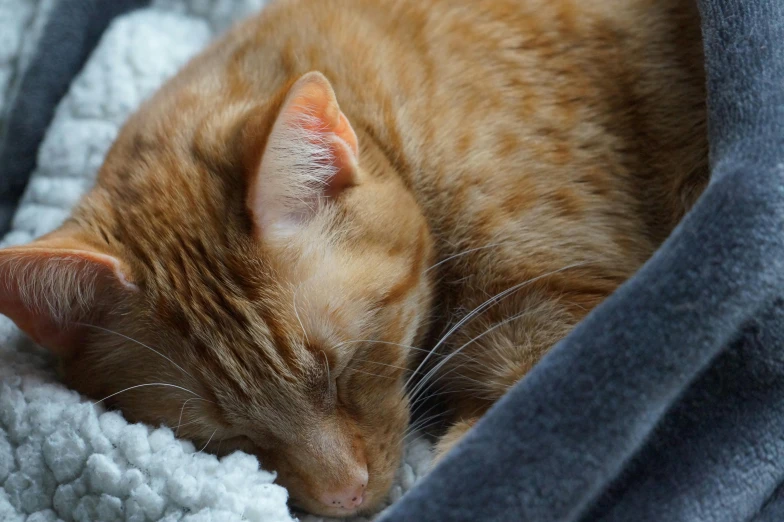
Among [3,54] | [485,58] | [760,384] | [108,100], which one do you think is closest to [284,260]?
[485,58]

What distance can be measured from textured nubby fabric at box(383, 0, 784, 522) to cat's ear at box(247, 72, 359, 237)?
0.44m

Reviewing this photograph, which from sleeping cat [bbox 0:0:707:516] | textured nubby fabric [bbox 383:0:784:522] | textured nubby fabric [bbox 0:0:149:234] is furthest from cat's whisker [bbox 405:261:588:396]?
textured nubby fabric [bbox 0:0:149:234]

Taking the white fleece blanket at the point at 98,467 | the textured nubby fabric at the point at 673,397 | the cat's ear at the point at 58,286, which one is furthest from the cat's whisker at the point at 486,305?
the cat's ear at the point at 58,286

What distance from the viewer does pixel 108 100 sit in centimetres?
196

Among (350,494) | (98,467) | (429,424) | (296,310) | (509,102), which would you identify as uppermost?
(509,102)

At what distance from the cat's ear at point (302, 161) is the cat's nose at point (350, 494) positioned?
39cm

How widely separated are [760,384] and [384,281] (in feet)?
1.86

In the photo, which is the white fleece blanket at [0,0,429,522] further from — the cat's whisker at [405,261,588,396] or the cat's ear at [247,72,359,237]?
the cat's ear at [247,72,359,237]

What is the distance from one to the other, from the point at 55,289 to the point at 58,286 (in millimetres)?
14

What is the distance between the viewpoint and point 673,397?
1.03m

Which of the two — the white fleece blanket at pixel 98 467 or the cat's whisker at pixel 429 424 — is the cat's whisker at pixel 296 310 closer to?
the white fleece blanket at pixel 98 467

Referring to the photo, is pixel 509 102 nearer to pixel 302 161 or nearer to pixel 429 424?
pixel 302 161

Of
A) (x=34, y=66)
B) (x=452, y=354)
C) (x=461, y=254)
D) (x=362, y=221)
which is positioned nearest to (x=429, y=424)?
(x=452, y=354)

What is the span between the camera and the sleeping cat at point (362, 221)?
120cm
